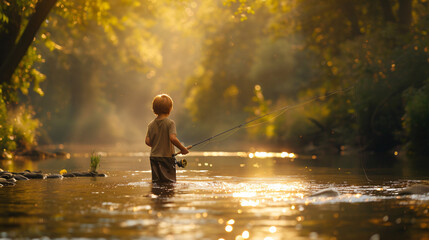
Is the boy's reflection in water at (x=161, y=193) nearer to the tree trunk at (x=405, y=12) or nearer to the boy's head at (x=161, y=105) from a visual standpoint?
the boy's head at (x=161, y=105)

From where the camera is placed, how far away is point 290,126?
37719mm

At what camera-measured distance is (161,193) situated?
10500 millimetres

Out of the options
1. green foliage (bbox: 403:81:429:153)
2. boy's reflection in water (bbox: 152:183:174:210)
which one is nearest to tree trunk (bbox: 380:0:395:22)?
green foliage (bbox: 403:81:429:153)

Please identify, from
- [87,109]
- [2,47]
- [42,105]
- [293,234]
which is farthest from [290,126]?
[293,234]

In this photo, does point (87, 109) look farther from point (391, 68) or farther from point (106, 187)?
point (106, 187)

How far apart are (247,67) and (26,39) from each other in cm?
2832

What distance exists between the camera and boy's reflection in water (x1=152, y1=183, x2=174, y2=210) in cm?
903

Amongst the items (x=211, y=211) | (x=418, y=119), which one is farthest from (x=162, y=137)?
(x=418, y=119)

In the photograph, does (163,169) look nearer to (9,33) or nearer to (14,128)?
(9,33)

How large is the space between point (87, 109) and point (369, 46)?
2680 centimetres

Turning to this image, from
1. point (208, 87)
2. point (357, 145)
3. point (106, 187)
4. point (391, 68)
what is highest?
point (208, 87)

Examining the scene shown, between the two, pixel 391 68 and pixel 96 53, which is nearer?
pixel 391 68

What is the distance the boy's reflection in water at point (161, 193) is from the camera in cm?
903

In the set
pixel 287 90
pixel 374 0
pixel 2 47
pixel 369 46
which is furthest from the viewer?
pixel 287 90
